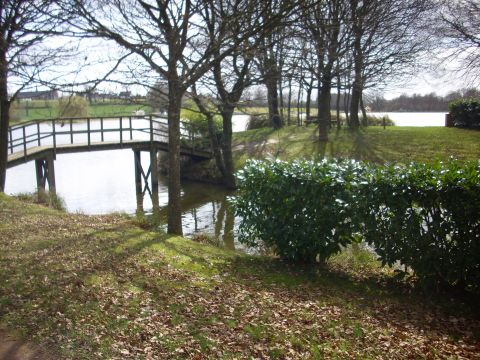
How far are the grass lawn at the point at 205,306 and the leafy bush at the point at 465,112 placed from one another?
21639 millimetres

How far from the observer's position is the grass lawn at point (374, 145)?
74.7 ft

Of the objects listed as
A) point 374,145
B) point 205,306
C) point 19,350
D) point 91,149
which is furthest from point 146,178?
point 19,350

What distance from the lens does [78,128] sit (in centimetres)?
2216

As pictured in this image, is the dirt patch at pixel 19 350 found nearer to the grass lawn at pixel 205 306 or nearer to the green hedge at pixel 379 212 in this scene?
the grass lawn at pixel 205 306

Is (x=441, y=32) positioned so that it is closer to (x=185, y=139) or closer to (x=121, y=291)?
(x=185, y=139)

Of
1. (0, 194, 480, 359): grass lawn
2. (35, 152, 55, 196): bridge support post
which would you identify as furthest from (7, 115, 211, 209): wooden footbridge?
(0, 194, 480, 359): grass lawn

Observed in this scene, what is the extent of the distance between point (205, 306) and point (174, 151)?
5047 mm

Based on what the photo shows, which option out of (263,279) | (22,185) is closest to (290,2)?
(263,279)

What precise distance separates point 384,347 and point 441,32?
19.8m

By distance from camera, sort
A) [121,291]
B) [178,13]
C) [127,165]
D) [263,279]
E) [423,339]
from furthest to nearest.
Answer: [127,165], [178,13], [263,279], [121,291], [423,339]

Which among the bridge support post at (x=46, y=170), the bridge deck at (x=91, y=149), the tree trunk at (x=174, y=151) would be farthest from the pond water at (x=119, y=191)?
the tree trunk at (x=174, y=151)

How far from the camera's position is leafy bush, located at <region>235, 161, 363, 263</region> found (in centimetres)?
739

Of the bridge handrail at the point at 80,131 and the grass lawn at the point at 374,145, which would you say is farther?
the grass lawn at the point at 374,145

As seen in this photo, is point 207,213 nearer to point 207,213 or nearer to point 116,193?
point 207,213
